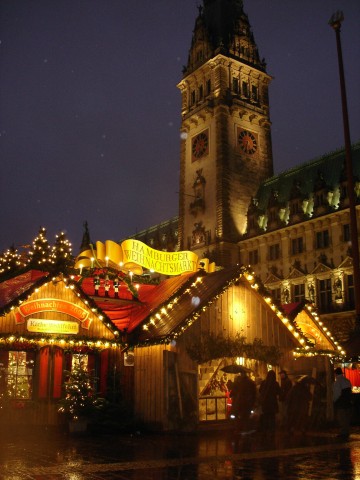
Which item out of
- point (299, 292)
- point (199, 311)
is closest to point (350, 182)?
point (199, 311)

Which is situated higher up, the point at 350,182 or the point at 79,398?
the point at 350,182

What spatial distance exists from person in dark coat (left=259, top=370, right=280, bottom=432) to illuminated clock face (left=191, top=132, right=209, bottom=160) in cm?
4496

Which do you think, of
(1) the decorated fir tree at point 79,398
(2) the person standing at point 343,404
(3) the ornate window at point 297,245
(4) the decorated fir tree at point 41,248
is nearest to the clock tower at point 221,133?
(3) the ornate window at point 297,245

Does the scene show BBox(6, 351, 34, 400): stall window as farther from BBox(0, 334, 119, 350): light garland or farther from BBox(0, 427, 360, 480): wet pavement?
BBox(0, 427, 360, 480): wet pavement

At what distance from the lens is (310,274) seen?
46.1m

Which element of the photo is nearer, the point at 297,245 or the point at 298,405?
the point at 298,405

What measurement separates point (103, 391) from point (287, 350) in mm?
6752

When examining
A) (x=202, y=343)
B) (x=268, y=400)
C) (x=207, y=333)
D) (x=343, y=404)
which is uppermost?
(x=207, y=333)

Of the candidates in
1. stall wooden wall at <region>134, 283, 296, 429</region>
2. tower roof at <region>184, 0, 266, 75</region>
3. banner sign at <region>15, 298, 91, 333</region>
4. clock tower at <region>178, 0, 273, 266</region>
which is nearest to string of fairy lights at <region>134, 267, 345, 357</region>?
stall wooden wall at <region>134, 283, 296, 429</region>

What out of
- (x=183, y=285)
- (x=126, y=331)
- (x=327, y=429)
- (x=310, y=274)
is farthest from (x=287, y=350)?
(x=310, y=274)

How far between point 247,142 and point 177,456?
5037 centimetres

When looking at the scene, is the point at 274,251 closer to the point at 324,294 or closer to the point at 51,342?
the point at 324,294

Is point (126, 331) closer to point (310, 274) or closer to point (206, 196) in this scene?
point (310, 274)

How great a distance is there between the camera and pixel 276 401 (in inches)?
638
